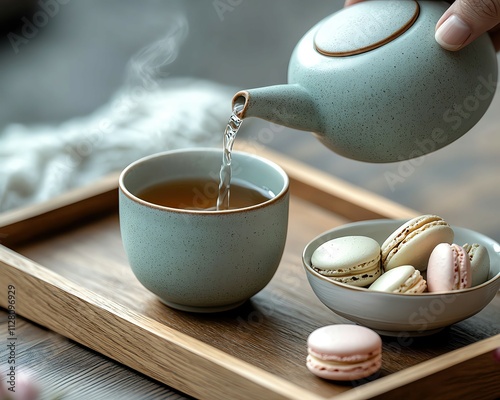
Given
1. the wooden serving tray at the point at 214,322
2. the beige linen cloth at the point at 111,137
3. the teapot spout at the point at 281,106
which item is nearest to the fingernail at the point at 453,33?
the teapot spout at the point at 281,106

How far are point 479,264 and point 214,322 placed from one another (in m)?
0.26

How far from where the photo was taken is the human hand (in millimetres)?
802

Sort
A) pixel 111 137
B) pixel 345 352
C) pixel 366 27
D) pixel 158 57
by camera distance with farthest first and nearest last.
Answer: pixel 158 57
pixel 111 137
pixel 366 27
pixel 345 352

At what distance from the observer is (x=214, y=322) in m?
0.86

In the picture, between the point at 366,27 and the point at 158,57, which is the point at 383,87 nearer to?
the point at 366,27

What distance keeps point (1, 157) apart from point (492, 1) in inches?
29.7

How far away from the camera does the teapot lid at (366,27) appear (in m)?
0.82

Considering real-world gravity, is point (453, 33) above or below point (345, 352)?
above

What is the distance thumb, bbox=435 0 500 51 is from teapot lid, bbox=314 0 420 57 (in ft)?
0.11

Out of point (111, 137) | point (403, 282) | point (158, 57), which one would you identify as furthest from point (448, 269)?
point (158, 57)

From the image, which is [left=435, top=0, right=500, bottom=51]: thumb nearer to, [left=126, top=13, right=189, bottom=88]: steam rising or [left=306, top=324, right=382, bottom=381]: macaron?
[left=306, top=324, right=382, bottom=381]: macaron

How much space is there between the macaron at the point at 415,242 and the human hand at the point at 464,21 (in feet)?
0.56

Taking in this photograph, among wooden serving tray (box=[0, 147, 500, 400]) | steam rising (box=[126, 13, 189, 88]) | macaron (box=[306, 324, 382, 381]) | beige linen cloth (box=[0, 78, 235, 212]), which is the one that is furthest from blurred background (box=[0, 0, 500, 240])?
macaron (box=[306, 324, 382, 381])

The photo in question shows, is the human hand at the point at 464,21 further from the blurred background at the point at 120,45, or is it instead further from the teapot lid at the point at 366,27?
the blurred background at the point at 120,45
